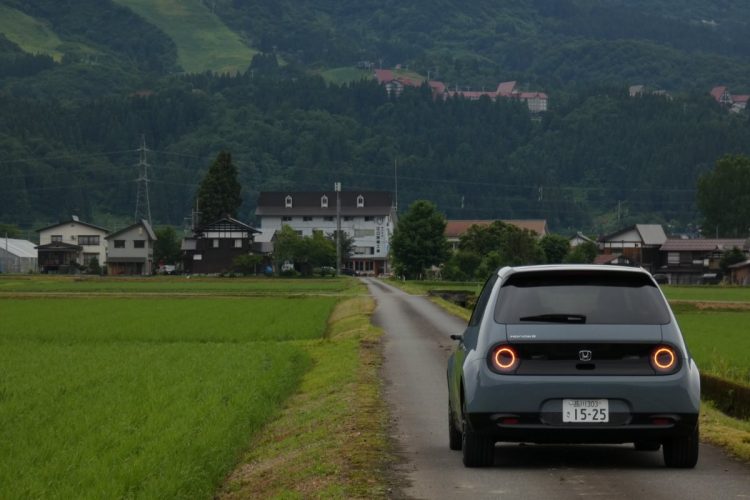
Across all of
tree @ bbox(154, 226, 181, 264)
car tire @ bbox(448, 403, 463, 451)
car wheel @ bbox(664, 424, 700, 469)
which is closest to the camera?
car wheel @ bbox(664, 424, 700, 469)

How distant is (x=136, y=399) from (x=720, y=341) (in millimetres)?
21199

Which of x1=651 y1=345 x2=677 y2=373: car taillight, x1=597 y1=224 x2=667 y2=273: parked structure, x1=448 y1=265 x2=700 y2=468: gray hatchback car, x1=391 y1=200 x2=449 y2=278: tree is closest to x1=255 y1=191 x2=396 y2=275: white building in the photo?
x1=597 y1=224 x2=667 y2=273: parked structure

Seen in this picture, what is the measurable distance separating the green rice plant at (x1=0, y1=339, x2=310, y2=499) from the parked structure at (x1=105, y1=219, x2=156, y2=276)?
117m

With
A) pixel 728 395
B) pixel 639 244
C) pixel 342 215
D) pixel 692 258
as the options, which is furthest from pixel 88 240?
pixel 728 395

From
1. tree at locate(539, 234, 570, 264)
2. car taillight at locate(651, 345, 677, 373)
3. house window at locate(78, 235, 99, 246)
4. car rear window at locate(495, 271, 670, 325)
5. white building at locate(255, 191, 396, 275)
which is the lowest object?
car taillight at locate(651, 345, 677, 373)

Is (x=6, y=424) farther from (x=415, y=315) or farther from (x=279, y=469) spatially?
(x=415, y=315)

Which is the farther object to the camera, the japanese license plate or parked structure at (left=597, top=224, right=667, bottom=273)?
parked structure at (left=597, top=224, right=667, bottom=273)

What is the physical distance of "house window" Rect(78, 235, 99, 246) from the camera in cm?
15488

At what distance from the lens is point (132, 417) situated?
54.4 ft

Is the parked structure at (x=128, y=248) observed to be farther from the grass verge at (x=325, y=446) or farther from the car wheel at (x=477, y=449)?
the car wheel at (x=477, y=449)

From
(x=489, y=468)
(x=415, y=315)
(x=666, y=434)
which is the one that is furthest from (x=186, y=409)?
(x=415, y=315)

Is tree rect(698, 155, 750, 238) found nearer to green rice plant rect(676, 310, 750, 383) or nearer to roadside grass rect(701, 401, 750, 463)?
green rice plant rect(676, 310, 750, 383)

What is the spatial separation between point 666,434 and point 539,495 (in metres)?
1.61

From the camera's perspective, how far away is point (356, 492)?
1108 centimetres
